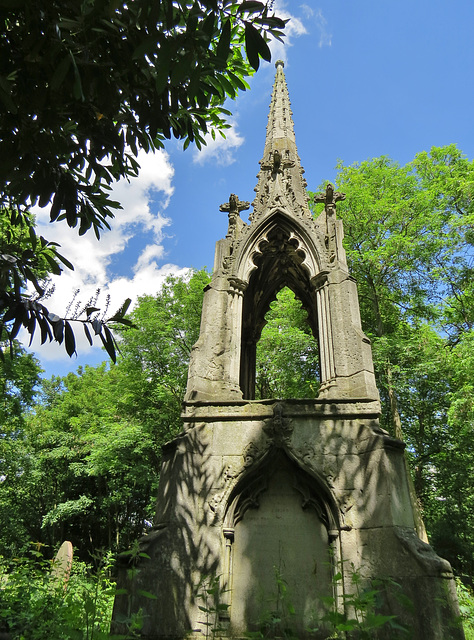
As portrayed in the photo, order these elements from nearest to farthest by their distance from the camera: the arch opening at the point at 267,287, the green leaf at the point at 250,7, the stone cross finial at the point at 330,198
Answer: the green leaf at the point at 250,7
the stone cross finial at the point at 330,198
the arch opening at the point at 267,287

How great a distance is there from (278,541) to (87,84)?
4829mm

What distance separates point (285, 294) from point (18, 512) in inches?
850

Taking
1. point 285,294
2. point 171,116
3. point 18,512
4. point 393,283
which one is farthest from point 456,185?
point 18,512

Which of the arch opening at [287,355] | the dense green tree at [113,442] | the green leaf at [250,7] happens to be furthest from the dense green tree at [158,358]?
the green leaf at [250,7]

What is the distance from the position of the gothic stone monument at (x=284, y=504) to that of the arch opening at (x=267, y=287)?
3.88ft

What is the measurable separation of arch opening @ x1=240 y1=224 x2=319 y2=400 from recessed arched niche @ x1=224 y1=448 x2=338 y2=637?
293cm

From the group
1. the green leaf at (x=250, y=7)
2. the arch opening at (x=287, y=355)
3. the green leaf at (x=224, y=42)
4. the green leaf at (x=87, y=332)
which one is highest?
the arch opening at (x=287, y=355)

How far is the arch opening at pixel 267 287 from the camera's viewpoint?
24.8 ft

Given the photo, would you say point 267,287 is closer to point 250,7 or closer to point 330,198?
point 330,198

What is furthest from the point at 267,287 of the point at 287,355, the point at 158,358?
the point at 158,358

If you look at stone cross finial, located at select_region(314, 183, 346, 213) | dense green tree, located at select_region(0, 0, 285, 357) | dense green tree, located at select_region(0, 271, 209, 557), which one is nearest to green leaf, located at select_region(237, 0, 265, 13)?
dense green tree, located at select_region(0, 0, 285, 357)

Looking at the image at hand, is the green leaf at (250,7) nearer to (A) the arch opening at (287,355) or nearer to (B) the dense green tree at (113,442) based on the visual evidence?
(A) the arch opening at (287,355)

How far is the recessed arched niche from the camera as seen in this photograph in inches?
183

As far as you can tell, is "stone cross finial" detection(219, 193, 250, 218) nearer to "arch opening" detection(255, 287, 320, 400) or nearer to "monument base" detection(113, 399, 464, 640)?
"monument base" detection(113, 399, 464, 640)
